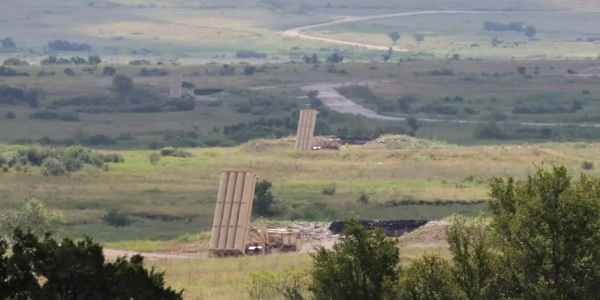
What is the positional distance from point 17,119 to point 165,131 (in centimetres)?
935

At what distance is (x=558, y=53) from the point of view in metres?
171

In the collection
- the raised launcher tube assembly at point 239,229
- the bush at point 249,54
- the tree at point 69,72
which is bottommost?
the bush at point 249,54

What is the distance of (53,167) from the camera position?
57688 millimetres

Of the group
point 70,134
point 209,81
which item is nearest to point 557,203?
point 70,134

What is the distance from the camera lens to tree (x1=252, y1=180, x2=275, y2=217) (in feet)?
158

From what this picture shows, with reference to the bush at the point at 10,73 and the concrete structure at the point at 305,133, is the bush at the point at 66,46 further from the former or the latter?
the concrete structure at the point at 305,133

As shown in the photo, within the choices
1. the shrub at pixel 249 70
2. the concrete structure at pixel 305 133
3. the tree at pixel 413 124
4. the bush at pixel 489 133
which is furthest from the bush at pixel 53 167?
the shrub at pixel 249 70

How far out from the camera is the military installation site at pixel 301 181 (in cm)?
2086

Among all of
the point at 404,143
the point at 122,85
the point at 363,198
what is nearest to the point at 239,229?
the point at 363,198

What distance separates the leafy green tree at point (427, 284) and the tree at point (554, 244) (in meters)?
0.85

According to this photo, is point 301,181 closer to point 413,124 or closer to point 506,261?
point 413,124

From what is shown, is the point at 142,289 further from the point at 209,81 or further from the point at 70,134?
the point at 209,81

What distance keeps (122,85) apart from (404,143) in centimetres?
3945

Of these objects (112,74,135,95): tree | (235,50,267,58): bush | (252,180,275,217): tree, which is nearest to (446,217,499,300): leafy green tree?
(252,180,275,217): tree
